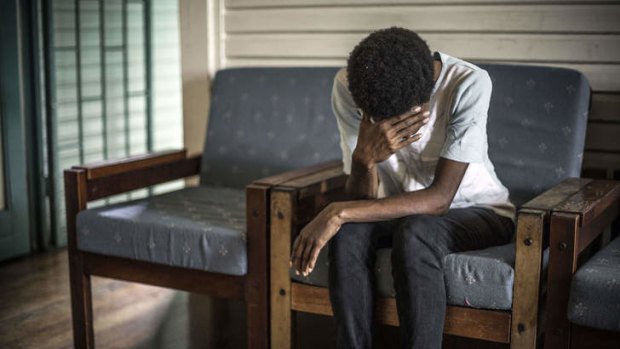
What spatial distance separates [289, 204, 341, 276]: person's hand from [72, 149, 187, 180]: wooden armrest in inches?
32.7

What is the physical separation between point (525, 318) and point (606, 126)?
106cm

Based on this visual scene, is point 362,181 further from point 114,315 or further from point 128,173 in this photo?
point 114,315

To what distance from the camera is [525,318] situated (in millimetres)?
2141

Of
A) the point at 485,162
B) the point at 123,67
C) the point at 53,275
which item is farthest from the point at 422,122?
the point at 123,67

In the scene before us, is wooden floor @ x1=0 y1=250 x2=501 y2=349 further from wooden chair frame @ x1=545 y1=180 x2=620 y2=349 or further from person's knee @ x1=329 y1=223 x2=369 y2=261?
wooden chair frame @ x1=545 y1=180 x2=620 y2=349

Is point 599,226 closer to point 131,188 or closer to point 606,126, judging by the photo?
point 606,126

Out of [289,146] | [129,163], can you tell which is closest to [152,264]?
[129,163]

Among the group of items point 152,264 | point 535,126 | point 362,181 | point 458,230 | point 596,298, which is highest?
point 535,126

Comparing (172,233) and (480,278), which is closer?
(480,278)

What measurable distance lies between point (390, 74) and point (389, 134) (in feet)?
0.63

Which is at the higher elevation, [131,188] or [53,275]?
[131,188]

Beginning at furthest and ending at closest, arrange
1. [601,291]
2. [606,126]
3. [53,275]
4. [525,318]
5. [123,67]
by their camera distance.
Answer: [123,67]
[53,275]
[606,126]
[525,318]
[601,291]

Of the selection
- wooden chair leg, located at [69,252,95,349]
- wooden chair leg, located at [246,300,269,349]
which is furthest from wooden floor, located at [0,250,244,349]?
wooden chair leg, located at [246,300,269,349]

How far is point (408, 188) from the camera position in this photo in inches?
95.9
